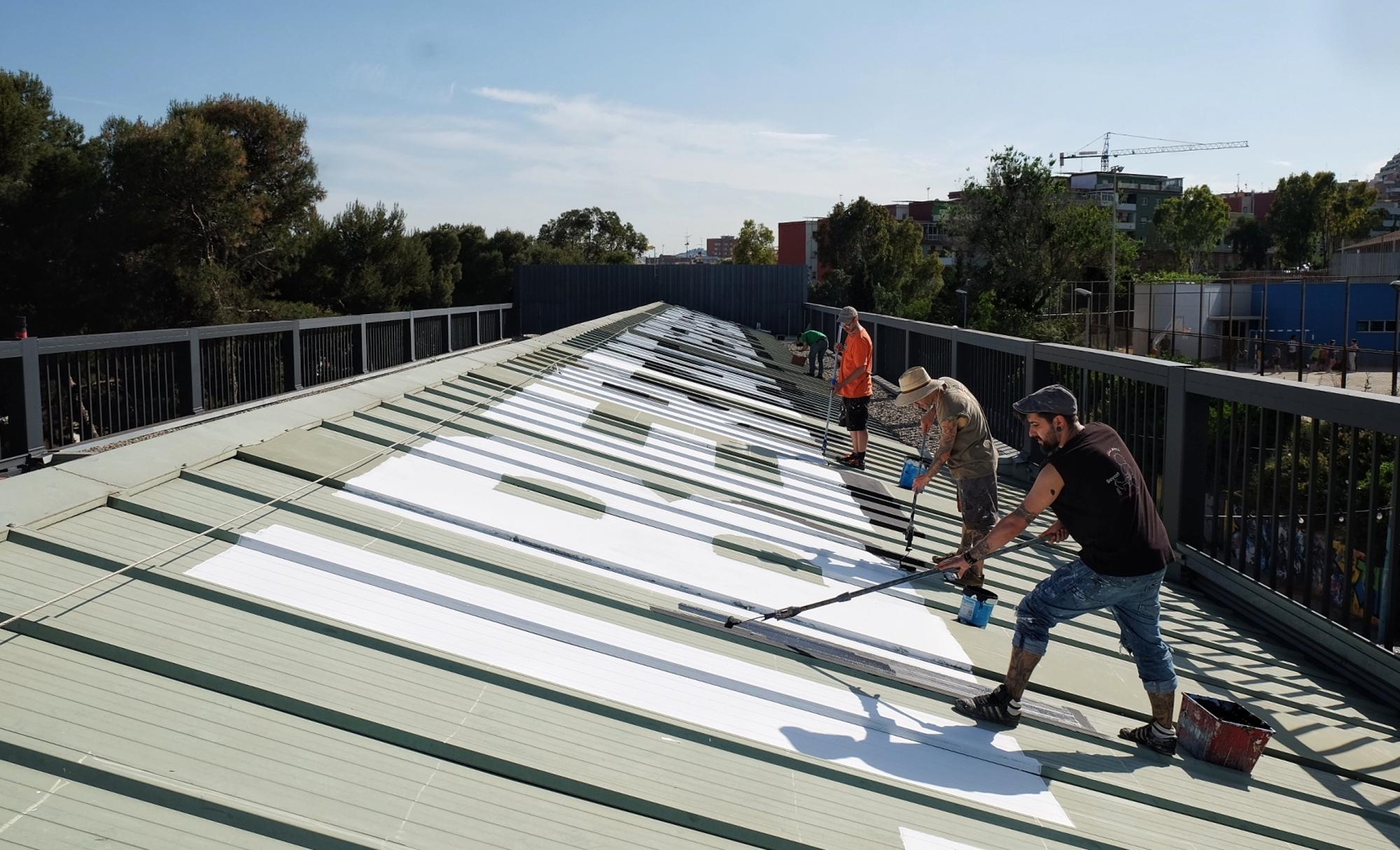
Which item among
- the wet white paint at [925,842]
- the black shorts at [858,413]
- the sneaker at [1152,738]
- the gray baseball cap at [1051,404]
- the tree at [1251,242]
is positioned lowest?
the sneaker at [1152,738]

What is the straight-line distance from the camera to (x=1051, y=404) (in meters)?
5.03

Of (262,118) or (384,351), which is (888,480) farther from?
(262,118)

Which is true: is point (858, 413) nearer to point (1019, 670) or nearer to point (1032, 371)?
point (1032, 371)

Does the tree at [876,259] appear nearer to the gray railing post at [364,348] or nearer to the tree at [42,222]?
the tree at [42,222]

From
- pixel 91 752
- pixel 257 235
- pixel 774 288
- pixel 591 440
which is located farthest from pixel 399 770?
pixel 774 288

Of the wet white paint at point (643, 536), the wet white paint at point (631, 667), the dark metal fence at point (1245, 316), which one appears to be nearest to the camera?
the wet white paint at point (631, 667)

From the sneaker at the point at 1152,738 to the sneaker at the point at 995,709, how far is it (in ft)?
1.98

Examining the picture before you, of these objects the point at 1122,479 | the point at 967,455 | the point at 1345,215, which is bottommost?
the point at 967,455

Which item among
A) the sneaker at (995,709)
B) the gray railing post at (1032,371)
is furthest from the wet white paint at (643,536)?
the gray railing post at (1032,371)

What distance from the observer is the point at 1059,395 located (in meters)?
5.07

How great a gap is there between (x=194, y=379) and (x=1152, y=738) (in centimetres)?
891

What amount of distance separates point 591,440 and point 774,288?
36.5m

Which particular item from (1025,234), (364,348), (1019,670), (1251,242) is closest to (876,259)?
(1025,234)

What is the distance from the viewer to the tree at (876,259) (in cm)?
6644
